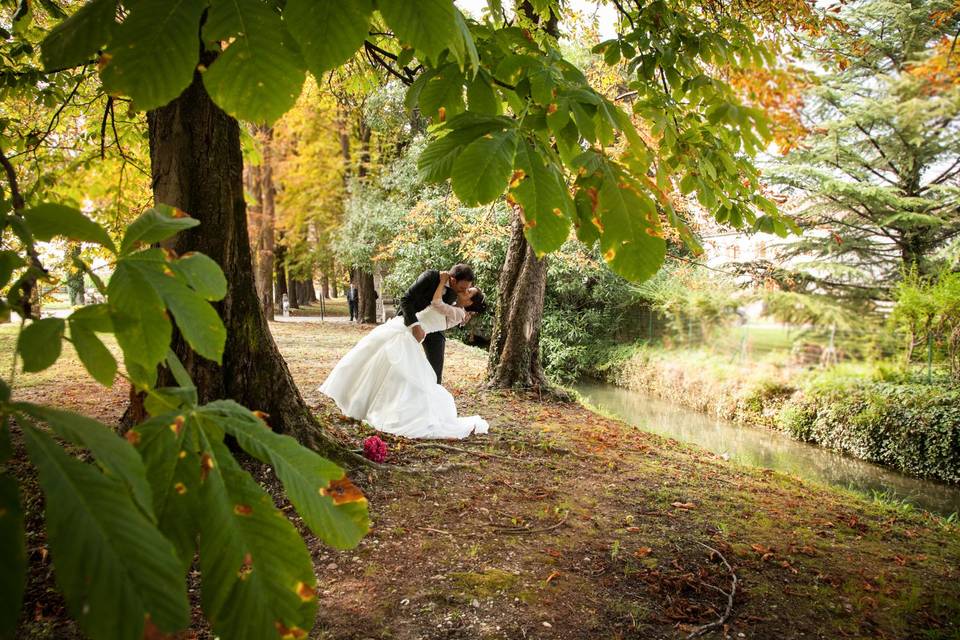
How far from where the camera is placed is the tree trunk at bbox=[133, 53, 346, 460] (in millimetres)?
3516

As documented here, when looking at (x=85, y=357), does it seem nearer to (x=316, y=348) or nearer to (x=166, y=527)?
(x=166, y=527)

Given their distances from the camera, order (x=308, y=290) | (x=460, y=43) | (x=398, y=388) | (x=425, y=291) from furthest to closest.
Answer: (x=308, y=290) → (x=425, y=291) → (x=398, y=388) → (x=460, y=43)

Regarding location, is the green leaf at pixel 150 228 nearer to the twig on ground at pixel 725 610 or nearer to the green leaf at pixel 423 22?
the green leaf at pixel 423 22

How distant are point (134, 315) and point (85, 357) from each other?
10 cm

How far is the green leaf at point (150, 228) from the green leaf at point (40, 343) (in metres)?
0.19

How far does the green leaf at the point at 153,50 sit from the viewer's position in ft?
2.99

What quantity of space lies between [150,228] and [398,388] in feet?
16.3

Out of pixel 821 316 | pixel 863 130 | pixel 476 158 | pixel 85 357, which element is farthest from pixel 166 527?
pixel 863 130

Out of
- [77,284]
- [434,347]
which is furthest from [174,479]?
[434,347]

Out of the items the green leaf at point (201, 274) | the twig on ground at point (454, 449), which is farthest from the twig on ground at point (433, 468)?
the green leaf at point (201, 274)

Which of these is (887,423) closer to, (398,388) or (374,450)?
(398,388)

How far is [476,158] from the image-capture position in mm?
1274

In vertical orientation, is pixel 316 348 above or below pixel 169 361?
below

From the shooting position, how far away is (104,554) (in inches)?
21.4
